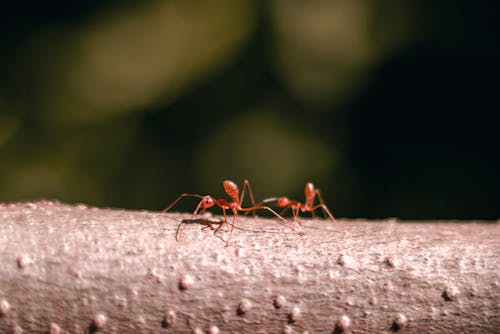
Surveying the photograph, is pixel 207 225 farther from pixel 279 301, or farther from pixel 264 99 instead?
pixel 264 99

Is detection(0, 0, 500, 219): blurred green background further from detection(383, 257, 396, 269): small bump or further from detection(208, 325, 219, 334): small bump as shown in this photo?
detection(208, 325, 219, 334): small bump

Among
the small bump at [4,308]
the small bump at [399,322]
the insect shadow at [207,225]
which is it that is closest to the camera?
the small bump at [4,308]

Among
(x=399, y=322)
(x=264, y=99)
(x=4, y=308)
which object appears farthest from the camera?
(x=264, y=99)

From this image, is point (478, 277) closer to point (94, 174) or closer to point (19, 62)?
point (94, 174)

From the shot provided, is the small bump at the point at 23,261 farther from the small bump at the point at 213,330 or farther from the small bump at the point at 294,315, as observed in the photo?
the small bump at the point at 294,315

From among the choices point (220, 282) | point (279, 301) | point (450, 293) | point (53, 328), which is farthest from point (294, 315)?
point (53, 328)

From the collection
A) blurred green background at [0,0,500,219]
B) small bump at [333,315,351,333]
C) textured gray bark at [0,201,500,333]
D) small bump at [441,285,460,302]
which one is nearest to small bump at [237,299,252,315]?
textured gray bark at [0,201,500,333]

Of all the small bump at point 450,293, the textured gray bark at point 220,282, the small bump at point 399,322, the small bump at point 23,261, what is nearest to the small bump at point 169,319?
the textured gray bark at point 220,282
